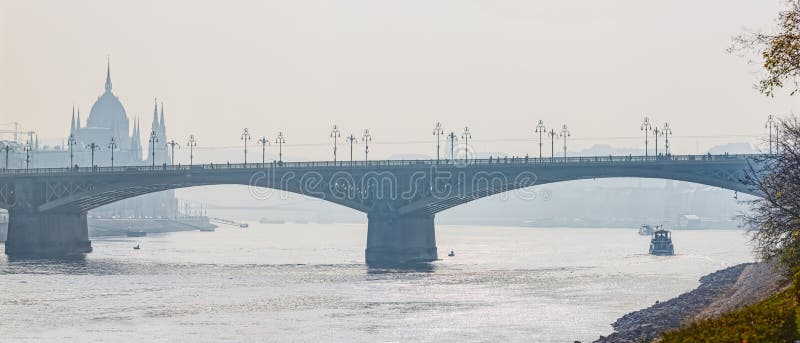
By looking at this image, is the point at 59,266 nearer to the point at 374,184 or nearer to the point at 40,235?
the point at 40,235

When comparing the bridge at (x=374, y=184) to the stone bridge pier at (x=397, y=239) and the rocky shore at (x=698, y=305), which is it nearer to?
the stone bridge pier at (x=397, y=239)

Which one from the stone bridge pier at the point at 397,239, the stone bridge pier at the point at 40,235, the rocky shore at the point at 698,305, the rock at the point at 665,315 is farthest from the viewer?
the stone bridge pier at the point at 40,235

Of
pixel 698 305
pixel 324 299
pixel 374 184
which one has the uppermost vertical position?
pixel 374 184

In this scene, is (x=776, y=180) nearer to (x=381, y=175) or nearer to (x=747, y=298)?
(x=747, y=298)

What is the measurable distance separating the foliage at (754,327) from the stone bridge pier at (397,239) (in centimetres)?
8278

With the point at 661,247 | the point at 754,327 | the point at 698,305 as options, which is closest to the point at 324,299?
the point at 698,305

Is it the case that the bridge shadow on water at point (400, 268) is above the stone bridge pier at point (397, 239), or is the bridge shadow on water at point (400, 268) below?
below

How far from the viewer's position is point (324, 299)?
80.7 meters

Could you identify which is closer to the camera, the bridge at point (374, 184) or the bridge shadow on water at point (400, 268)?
the bridge shadow on water at point (400, 268)

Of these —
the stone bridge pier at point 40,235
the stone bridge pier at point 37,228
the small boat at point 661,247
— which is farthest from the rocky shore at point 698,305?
the stone bridge pier at point 37,228

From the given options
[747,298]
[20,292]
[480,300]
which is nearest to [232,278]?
[20,292]

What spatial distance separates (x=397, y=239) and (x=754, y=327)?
88.4 meters

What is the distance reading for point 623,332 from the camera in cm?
5597

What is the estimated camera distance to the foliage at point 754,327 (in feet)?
100
